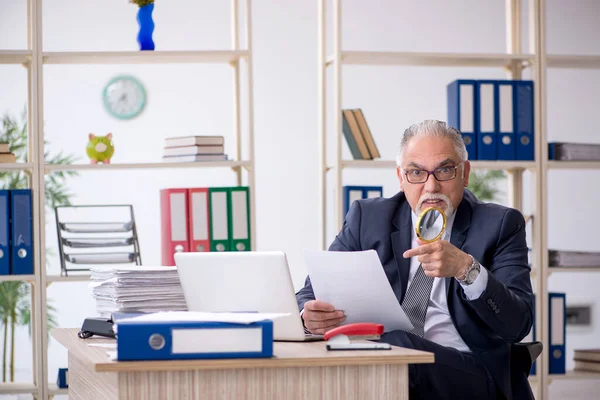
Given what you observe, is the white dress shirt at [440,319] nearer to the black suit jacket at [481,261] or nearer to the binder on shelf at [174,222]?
the black suit jacket at [481,261]

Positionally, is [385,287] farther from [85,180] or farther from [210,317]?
[85,180]

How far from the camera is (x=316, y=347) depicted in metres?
1.63

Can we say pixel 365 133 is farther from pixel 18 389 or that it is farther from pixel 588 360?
pixel 18 389

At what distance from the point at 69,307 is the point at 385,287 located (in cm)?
388

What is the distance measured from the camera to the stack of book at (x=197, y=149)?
350cm

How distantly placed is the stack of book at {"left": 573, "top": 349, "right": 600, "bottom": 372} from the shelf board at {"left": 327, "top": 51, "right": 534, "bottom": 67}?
1.33 meters

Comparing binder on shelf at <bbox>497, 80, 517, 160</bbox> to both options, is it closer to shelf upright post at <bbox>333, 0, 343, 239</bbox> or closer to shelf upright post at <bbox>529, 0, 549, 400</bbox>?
shelf upright post at <bbox>529, 0, 549, 400</bbox>

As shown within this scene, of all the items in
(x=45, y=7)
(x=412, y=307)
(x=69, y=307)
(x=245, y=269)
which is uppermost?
(x=45, y=7)

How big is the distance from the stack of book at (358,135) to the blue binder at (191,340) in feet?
7.53

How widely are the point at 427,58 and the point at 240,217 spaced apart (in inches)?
42.2

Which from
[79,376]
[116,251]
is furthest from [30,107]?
[79,376]

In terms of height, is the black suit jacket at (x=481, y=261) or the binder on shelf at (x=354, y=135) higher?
the binder on shelf at (x=354, y=135)

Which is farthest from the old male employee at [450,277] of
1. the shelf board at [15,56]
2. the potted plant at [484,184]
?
the potted plant at [484,184]

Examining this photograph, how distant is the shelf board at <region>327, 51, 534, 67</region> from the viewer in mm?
3594
